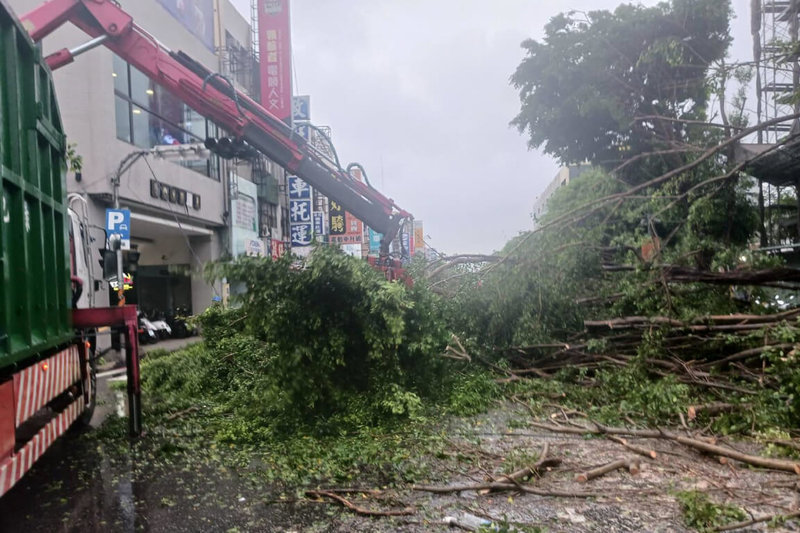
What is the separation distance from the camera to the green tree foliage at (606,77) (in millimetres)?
12078

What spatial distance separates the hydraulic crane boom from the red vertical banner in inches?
480

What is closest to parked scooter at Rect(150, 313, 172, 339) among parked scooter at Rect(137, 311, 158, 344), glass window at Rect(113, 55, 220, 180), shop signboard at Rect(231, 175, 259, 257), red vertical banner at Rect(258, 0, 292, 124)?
parked scooter at Rect(137, 311, 158, 344)

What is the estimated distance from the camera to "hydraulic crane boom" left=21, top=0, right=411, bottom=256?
Result: 758 cm

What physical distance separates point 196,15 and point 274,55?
10.7 ft

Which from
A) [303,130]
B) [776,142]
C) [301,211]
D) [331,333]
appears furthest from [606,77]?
[301,211]

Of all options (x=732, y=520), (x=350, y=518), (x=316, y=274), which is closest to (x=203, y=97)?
(x=316, y=274)

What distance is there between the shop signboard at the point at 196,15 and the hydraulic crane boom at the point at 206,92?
11770 mm

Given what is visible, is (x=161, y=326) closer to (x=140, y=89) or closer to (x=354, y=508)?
(x=140, y=89)

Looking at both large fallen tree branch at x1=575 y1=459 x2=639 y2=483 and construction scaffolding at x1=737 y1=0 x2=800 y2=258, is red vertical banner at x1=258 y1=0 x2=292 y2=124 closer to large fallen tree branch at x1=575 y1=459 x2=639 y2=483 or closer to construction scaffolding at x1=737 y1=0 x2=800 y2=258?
construction scaffolding at x1=737 y1=0 x2=800 y2=258

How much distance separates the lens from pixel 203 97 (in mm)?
8953

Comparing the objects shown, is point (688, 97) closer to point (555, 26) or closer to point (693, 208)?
point (693, 208)

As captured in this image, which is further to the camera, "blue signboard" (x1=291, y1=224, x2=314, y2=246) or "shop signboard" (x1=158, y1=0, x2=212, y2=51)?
"blue signboard" (x1=291, y1=224, x2=314, y2=246)

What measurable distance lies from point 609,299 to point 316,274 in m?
4.27

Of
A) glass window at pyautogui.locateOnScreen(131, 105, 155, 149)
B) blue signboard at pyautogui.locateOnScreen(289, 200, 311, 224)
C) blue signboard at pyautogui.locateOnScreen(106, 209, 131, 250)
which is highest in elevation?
glass window at pyautogui.locateOnScreen(131, 105, 155, 149)
